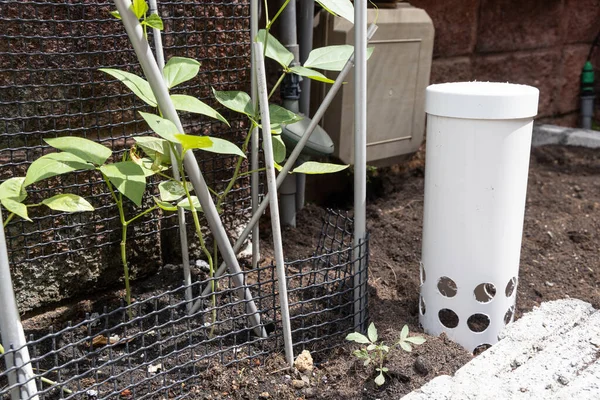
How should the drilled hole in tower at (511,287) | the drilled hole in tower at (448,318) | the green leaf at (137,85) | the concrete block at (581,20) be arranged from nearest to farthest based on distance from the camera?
1. the green leaf at (137,85)
2. the drilled hole in tower at (511,287)
3. the drilled hole in tower at (448,318)
4. the concrete block at (581,20)

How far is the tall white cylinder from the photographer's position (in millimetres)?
1872

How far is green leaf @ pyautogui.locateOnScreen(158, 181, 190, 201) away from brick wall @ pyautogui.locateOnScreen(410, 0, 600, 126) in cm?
202

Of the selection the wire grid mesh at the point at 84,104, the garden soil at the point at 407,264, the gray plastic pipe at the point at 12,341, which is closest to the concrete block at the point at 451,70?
the garden soil at the point at 407,264

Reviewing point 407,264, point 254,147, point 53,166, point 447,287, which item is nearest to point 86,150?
point 53,166

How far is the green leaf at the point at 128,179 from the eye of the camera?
1.58 m

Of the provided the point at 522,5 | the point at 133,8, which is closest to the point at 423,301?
the point at 133,8

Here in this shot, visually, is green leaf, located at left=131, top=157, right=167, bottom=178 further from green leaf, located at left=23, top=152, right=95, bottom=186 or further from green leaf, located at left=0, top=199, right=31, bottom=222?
green leaf, located at left=0, top=199, right=31, bottom=222

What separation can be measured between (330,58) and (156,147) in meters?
0.53

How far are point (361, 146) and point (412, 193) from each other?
61.8 inches

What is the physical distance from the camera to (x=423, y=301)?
2.13 m

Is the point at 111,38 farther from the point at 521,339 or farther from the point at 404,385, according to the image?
the point at 521,339

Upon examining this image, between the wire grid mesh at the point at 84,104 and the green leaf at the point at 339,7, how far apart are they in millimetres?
607

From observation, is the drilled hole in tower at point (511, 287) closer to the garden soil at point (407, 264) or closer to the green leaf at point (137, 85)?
the garden soil at point (407, 264)

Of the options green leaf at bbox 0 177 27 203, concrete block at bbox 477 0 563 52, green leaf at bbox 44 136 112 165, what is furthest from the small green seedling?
concrete block at bbox 477 0 563 52
